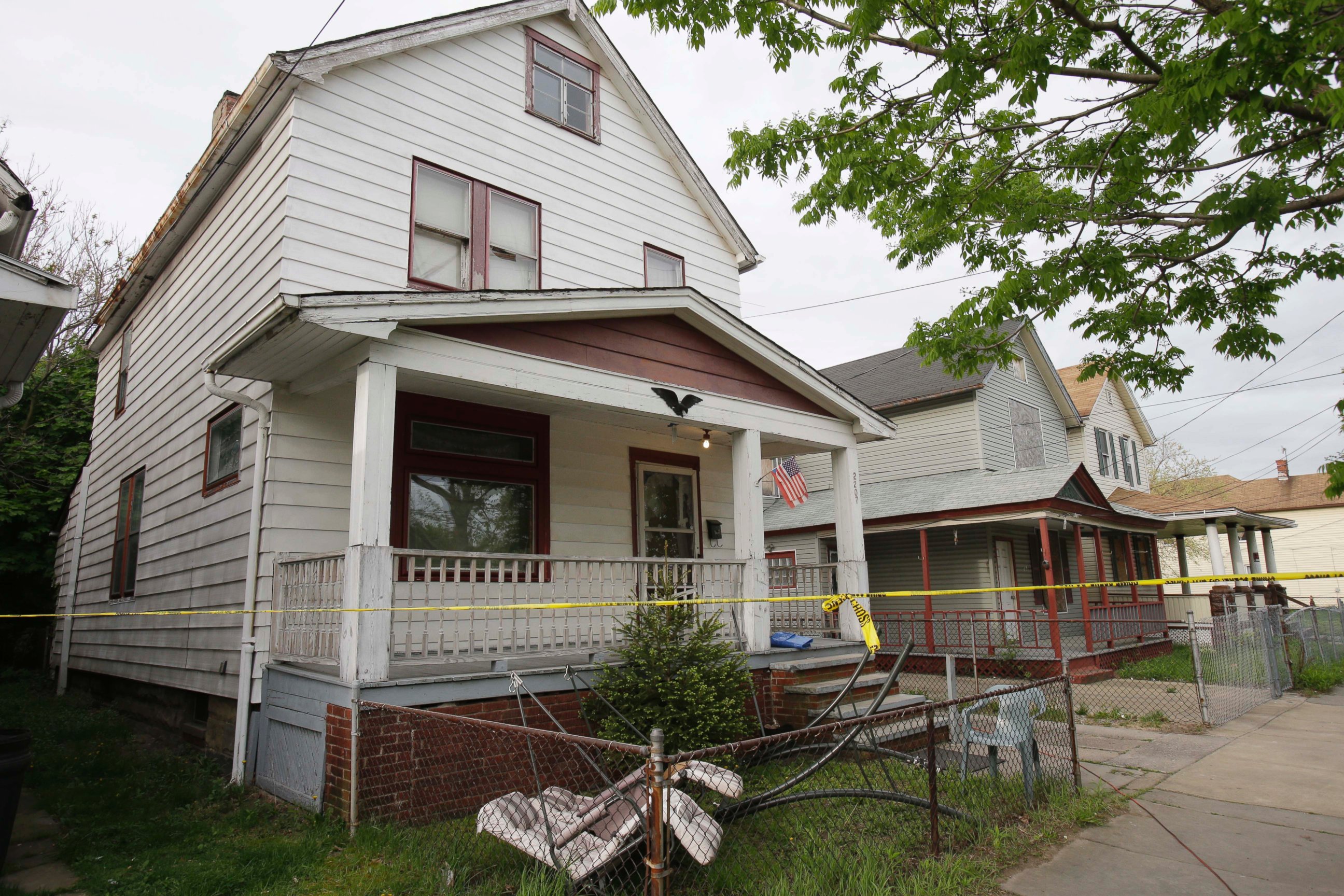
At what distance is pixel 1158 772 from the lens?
7.63 meters

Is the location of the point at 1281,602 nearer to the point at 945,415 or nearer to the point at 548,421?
the point at 945,415

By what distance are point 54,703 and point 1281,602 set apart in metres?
27.2

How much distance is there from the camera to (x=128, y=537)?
11.7m

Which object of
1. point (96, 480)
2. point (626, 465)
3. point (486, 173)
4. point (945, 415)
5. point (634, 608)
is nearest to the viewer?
point (634, 608)

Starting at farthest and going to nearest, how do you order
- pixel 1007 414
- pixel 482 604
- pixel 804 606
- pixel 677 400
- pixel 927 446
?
pixel 1007 414
pixel 927 446
pixel 804 606
pixel 677 400
pixel 482 604

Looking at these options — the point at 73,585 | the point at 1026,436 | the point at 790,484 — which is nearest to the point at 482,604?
the point at 790,484

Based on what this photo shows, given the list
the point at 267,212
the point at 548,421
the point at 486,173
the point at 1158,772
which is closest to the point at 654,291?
the point at 548,421

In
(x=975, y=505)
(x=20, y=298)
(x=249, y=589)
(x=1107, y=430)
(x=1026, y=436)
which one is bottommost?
(x=249, y=589)

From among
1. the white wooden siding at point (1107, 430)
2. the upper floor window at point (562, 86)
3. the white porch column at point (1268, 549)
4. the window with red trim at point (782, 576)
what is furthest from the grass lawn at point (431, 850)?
the white porch column at point (1268, 549)

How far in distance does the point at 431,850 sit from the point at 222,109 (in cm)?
1050

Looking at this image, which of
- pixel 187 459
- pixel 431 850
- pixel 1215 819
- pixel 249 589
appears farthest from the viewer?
pixel 187 459

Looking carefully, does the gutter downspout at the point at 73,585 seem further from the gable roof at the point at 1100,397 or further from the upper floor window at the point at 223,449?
the gable roof at the point at 1100,397

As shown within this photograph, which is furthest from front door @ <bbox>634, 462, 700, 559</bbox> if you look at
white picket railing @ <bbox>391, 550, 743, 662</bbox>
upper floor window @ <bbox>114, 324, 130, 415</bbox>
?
upper floor window @ <bbox>114, 324, 130, 415</bbox>

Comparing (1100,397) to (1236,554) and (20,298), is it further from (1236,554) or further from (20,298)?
(20,298)
